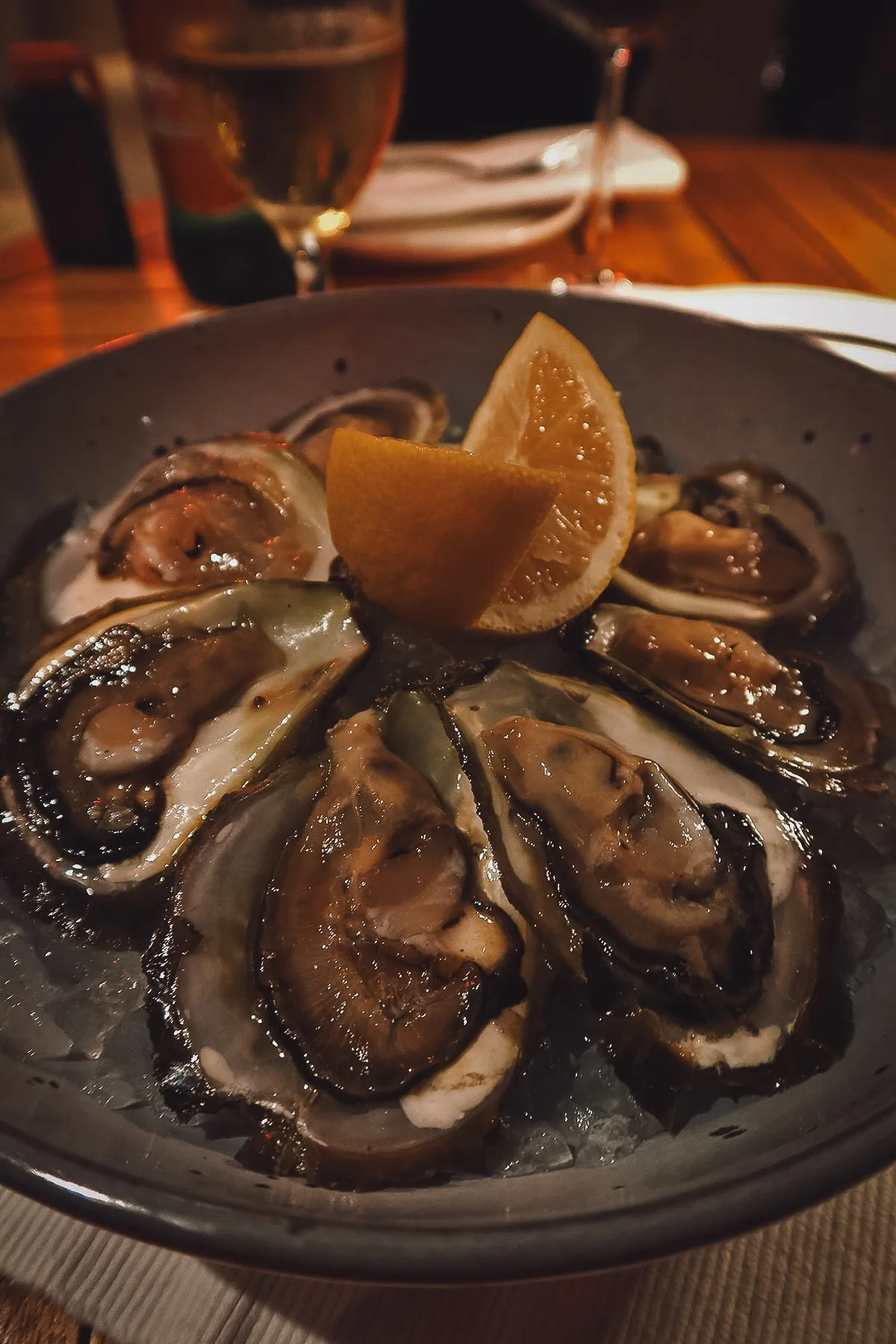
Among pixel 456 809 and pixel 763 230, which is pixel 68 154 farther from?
pixel 456 809

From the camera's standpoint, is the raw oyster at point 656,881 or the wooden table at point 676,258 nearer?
the raw oyster at point 656,881

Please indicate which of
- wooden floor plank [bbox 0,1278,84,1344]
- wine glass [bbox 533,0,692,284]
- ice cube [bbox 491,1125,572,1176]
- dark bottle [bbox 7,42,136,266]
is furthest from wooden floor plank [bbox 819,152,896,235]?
wooden floor plank [bbox 0,1278,84,1344]

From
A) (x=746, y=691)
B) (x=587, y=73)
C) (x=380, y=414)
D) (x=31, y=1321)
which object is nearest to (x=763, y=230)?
(x=380, y=414)

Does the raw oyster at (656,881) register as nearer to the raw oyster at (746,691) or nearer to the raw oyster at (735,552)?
the raw oyster at (746,691)

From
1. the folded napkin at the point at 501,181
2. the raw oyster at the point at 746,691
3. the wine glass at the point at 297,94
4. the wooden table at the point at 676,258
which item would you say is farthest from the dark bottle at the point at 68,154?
the raw oyster at the point at 746,691

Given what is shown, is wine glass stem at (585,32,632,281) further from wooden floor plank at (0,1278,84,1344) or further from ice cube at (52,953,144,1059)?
wooden floor plank at (0,1278,84,1344)

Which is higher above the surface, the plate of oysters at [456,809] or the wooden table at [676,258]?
the wooden table at [676,258]

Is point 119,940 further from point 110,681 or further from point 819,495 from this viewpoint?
point 819,495
